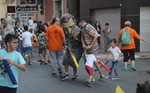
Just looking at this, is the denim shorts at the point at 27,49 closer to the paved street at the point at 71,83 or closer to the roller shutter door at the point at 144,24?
the paved street at the point at 71,83

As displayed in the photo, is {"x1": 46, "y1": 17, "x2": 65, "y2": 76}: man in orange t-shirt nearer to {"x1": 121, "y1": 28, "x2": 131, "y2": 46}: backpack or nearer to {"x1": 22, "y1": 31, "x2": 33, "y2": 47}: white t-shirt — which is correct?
{"x1": 121, "y1": 28, "x2": 131, "y2": 46}: backpack

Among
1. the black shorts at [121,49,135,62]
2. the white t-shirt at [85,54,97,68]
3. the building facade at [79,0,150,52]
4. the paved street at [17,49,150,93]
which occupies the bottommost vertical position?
the paved street at [17,49,150,93]

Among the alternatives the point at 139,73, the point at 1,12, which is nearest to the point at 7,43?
the point at 139,73

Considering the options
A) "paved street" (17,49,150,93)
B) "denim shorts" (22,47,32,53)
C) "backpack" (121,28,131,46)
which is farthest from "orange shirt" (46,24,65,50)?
"denim shorts" (22,47,32,53)

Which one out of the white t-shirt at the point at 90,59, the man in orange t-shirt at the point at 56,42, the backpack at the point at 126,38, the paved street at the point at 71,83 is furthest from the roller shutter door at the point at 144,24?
the white t-shirt at the point at 90,59

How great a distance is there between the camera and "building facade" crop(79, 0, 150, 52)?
21.3 m

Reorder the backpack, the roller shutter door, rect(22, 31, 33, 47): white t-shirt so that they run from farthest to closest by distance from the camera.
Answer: the roller shutter door < rect(22, 31, 33, 47): white t-shirt < the backpack

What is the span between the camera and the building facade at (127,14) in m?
21.3

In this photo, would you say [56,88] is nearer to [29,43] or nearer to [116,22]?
[29,43]

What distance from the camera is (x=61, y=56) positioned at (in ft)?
35.3

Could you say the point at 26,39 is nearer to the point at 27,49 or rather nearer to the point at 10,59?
the point at 27,49

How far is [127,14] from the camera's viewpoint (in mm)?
21375

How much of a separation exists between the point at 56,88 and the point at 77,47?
1.40 m

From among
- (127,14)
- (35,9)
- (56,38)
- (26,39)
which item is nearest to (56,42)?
(56,38)
